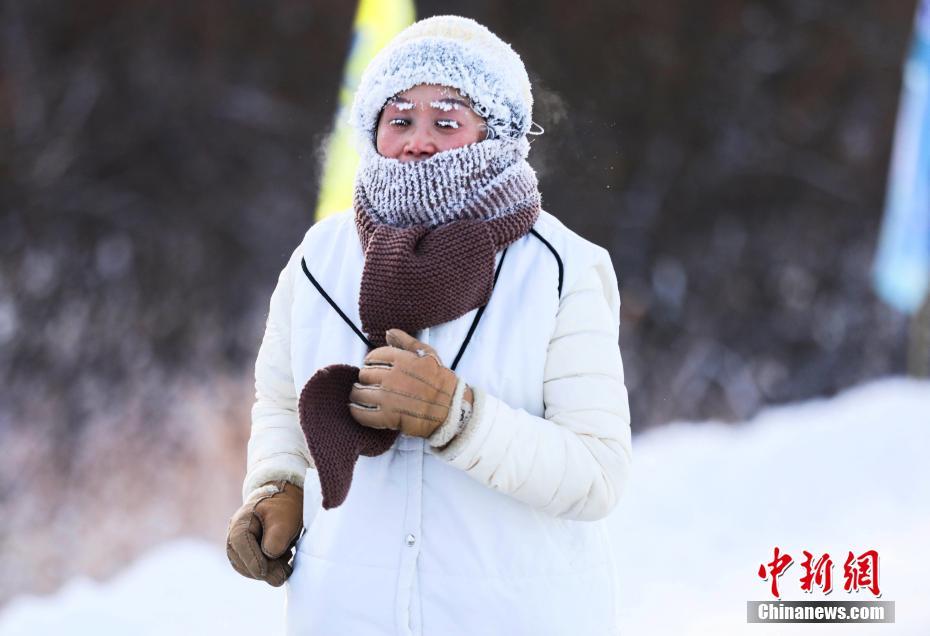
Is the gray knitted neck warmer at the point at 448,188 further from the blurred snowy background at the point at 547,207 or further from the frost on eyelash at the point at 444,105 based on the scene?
the blurred snowy background at the point at 547,207

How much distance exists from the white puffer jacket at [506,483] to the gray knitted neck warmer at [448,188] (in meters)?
0.06

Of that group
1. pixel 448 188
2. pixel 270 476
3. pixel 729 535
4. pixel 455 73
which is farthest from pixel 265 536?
pixel 729 535

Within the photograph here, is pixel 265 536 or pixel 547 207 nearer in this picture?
pixel 265 536

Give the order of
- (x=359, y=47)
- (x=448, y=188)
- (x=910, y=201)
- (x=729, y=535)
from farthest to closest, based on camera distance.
Answer: (x=910, y=201) → (x=359, y=47) → (x=729, y=535) → (x=448, y=188)

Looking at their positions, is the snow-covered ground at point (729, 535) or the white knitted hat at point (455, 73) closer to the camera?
the white knitted hat at point (455, 73)

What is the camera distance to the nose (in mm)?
966

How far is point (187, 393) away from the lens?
273cm

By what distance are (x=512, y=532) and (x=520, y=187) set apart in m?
0.36

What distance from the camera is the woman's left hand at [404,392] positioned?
80cm

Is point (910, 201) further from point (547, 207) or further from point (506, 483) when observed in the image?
point (506, 483)

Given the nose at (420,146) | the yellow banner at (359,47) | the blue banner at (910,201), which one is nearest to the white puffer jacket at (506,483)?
the nose at (420,146)

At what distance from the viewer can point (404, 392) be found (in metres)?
0.80

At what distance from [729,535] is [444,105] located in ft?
6.84

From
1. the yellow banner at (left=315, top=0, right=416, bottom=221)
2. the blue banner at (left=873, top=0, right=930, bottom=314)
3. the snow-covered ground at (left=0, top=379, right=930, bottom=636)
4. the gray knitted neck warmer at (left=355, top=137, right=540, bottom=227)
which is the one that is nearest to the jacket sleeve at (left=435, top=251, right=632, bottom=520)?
the gray knitted neck warmer at (left=355, top=137, right=540, bottom=227)
